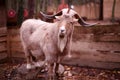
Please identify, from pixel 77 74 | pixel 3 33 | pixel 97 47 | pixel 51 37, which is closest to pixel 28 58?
pixel 51 37

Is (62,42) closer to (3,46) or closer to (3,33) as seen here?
(3,33)

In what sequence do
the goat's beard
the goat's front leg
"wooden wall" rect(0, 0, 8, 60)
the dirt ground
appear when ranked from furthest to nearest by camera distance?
"wooden wall" rect(0, 0, 8, 60), the dirt ground, the goat's front leg, the goat's beard

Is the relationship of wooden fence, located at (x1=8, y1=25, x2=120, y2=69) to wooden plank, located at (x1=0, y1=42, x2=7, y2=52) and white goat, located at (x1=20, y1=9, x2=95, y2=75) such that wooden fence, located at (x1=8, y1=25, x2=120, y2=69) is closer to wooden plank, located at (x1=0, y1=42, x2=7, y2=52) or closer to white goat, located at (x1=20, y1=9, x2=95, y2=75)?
white goat, located at (x1=20, y1=9, x2=95, y2=75)

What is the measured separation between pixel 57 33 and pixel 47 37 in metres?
0.36

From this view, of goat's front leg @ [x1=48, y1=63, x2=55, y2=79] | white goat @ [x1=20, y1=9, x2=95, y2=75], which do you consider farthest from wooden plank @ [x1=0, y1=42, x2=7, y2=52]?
goat's front leg @ [x1=48, y1=63, x2=55, y2=79]

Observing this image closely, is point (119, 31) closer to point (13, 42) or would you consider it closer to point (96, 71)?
A: point (96, 71)

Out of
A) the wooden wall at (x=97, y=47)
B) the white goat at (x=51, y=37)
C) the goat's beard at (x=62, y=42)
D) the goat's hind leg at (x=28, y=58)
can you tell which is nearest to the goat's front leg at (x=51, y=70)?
the white goat at (x=51, y=37)

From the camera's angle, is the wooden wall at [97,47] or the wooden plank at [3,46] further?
the wooden plank at [3,46]

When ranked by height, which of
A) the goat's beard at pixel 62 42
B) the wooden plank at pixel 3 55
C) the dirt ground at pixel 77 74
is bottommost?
the dirt ground at pixel 77 74

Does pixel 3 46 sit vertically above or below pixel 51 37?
below

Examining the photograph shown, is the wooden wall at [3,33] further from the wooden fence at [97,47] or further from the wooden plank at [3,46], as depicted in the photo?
the wooden fence at [97,47]

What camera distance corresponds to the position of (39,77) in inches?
254

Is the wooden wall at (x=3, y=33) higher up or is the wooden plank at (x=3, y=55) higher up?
the wooden wall at (x=3, y=33)

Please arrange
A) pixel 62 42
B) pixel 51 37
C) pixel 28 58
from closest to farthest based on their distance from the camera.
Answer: pixel 62 42 < pixel 51 37 < pixel 28 58
